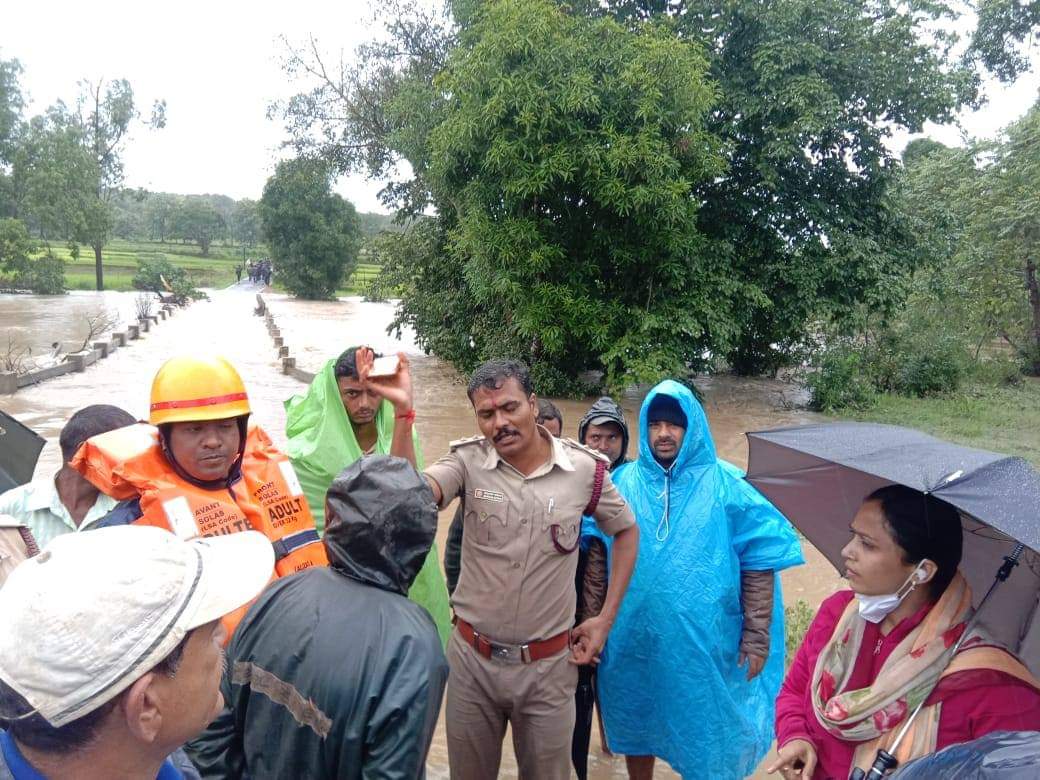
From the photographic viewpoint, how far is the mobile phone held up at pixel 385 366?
2.74m

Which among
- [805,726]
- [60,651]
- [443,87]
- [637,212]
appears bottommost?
[805,726]

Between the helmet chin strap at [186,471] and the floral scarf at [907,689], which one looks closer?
the floral scarf at [907,689]

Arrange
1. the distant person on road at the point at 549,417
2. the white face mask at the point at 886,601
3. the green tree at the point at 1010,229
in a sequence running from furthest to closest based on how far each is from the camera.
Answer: the green tree at the point at 1010,229
the distant person on road at the point at 549,417
the white face mask at the point at 886,601

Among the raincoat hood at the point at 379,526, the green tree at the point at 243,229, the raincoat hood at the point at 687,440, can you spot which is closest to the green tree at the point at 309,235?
the raincoat hood at the point at 687,440

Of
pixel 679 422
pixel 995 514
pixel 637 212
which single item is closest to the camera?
pixel 995 514

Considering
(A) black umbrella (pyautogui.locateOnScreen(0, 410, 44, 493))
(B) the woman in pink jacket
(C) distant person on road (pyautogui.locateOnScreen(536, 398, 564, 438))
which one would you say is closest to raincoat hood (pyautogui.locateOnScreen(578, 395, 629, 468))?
(C) distant person on road (pyautogui.locateOnScreen(536, 398, 564, 438))

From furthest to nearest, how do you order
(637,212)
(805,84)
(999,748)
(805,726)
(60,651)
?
(805,84), (637,212), (805,726), (999,748), (60,651)

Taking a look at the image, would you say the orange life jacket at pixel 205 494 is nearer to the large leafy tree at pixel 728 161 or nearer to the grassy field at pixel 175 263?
the large leafy tree at pixel 728 161

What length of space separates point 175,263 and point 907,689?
5741 cm

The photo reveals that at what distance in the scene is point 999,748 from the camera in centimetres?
126

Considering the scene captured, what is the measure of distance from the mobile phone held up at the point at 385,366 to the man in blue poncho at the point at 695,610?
1.02 m

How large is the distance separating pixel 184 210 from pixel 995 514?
74248mm

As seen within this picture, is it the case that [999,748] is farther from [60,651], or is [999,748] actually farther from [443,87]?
[443,87]

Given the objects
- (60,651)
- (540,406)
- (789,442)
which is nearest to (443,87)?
(540,406)
